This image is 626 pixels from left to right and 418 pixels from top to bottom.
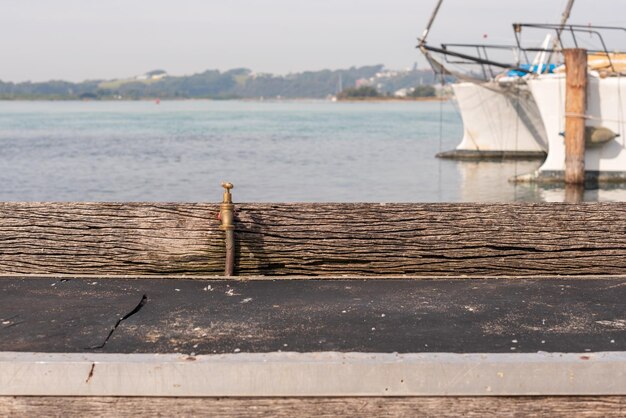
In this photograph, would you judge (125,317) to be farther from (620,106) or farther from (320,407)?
(620,106)

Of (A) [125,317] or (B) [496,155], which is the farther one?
(B) [496,155]

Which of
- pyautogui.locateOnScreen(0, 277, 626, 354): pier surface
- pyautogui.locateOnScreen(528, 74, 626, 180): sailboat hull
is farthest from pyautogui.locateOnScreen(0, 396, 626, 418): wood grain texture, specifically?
pyautogui.locateOnScreen(528, 74, 626, 180): sailboat hull

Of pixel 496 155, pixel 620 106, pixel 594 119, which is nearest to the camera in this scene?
pixel 594 119

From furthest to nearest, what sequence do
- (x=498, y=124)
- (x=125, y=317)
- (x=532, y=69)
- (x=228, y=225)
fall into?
1. (x=498, y=124)
2. (x=532, y=69)
3. (x=228, y=225)
4. (x=125, y=317)

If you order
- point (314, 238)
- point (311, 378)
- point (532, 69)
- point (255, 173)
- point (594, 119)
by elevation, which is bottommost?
point (255, 173)

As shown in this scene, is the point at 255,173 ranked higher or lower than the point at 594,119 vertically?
lower

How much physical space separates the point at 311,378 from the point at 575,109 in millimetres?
25448

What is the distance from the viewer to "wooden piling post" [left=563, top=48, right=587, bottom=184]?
27031 mm

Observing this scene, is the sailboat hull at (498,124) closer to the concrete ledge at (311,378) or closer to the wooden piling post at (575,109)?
the wooden piling post at (575,109)

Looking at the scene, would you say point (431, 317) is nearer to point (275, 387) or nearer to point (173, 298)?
point (275, 387)

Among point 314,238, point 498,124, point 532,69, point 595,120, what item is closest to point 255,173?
point 498,124

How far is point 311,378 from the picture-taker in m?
4.02

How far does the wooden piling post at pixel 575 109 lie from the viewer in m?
27.0

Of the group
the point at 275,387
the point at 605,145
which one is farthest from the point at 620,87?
the point at 275,387
